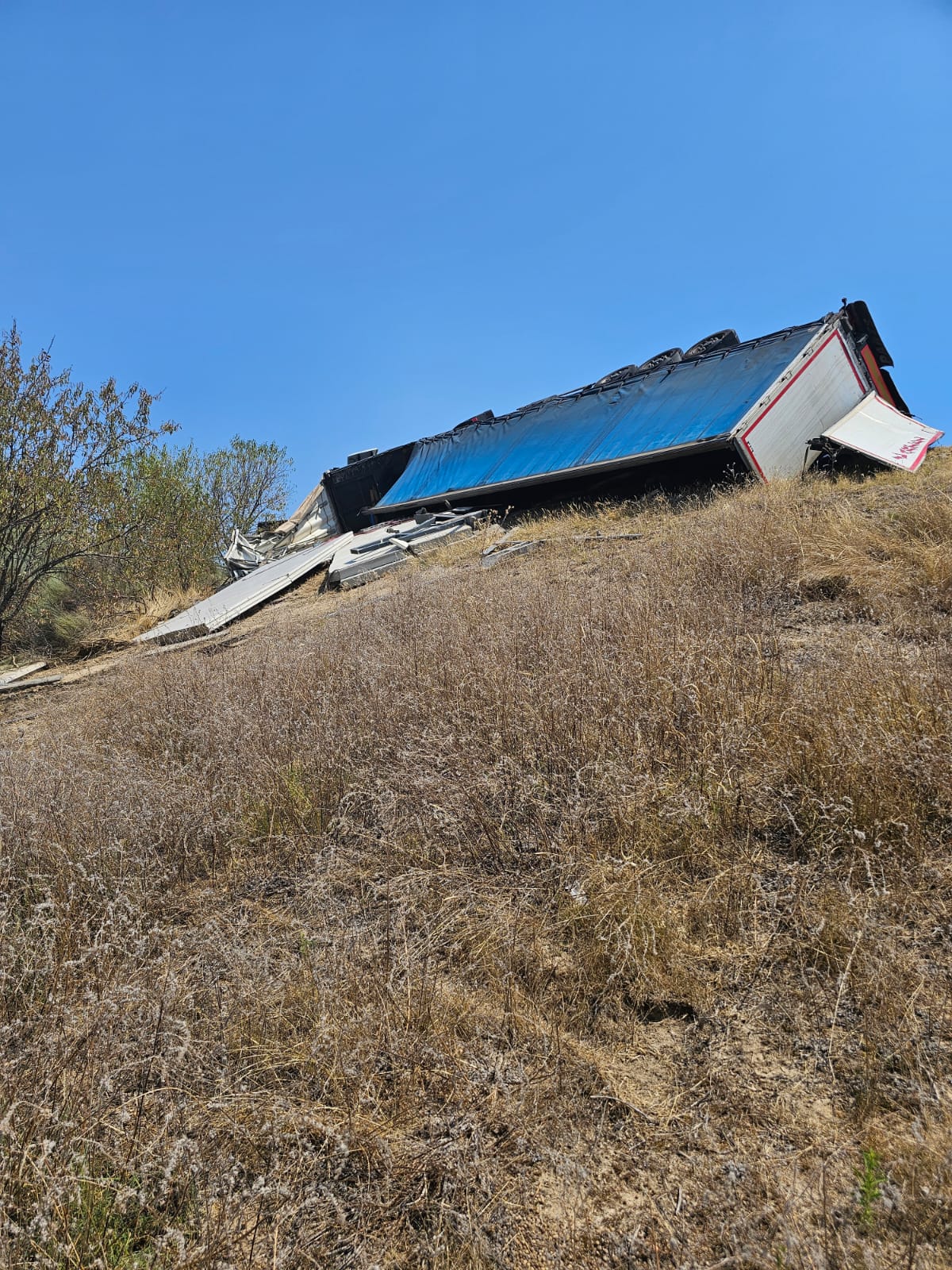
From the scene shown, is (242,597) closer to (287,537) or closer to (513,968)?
(287,537)

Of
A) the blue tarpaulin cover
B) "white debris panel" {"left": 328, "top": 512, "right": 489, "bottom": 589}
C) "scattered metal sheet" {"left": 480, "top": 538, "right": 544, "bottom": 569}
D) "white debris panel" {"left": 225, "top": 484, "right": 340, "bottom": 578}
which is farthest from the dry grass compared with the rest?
"white debris panel" {"left": 225, "top": 484, "right": 340, "bottom": 578}

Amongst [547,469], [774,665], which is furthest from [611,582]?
[547,469]

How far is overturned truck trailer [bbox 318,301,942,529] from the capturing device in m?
12.0

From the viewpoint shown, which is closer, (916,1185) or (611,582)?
(916,1185)

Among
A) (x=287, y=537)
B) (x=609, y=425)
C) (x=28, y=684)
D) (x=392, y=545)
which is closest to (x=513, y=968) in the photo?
(x=28, y=684)

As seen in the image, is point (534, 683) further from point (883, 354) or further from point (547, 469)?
point (883, 354)

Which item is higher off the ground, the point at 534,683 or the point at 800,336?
the point at 800,336

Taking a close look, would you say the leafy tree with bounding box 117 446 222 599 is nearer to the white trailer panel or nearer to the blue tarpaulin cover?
the blue tarpaulin cover

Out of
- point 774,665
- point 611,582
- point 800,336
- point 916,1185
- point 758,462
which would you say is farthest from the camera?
point 800,336

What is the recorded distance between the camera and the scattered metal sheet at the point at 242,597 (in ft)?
39.4

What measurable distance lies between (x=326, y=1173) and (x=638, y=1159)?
810 millimetres

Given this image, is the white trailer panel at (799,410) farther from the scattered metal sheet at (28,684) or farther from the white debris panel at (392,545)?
the scattered metal sheet at (28,684)

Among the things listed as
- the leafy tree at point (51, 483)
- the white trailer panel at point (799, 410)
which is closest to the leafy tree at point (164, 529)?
the leafy tree at point (51, 483)

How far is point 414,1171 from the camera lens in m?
1.94
